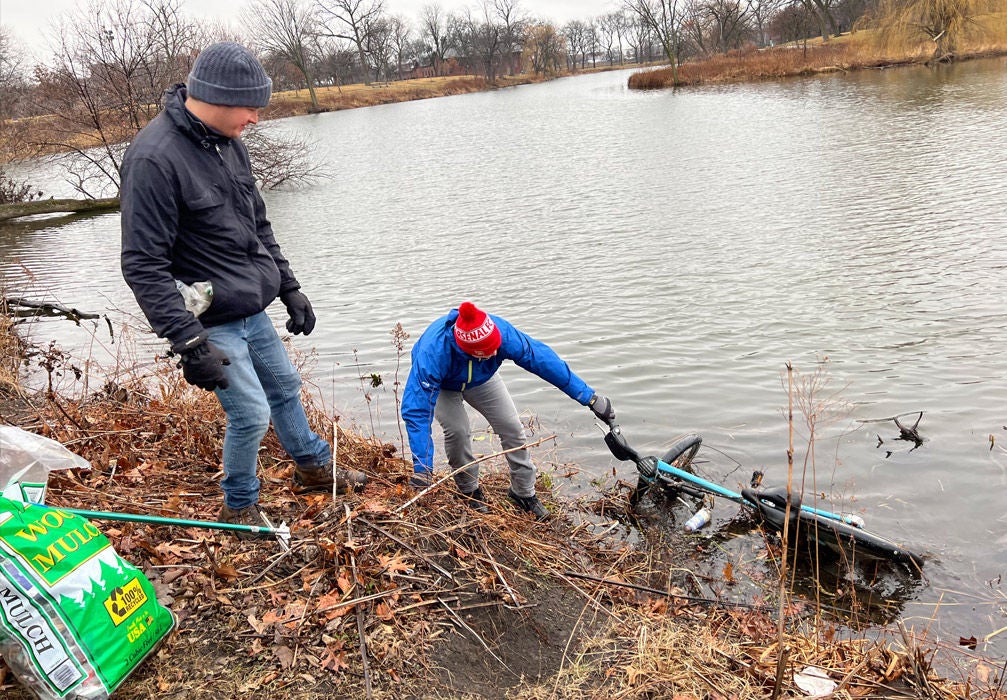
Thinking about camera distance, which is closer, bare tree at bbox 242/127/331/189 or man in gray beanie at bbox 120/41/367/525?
man in gray beanie at bbox 120/41/367/525

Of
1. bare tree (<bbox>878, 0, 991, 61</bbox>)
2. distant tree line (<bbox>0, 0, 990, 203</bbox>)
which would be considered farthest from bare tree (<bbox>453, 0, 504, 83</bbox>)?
bare tree (<bbox>878, 0, 991, 61</bbox>)

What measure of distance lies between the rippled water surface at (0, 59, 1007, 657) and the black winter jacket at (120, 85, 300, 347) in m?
3.17

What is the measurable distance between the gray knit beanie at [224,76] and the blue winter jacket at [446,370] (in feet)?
4.99

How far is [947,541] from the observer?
4.56 metres

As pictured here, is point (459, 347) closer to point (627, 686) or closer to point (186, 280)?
point (186, 280)

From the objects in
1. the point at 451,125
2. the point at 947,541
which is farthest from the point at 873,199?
the point at 451,125

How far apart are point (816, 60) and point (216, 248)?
140 feet

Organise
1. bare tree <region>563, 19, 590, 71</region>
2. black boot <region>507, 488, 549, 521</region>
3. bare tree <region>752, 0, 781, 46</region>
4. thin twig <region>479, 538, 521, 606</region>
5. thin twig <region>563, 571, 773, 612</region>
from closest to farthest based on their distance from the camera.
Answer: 1. thin twig <region>479, 538, 521, 606</region>
2. thin twig <region>563, 571, 773, 612</region>
3. black boot <region>507, 488, 549, 521</region>
4. bare tree <region>752, 0, 781, 46</region>
5. bare tree <region>563, 19, 590, 71</region>

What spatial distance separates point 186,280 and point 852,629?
366 centimetres

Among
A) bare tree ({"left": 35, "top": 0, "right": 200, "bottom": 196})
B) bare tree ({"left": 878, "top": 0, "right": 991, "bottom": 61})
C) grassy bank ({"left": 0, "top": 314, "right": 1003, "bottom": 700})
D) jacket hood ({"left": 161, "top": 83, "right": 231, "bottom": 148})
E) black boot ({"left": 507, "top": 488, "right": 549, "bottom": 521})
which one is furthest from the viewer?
bare tree ({"left": 878, "top": 0, "right": 991, "bottom": 61})

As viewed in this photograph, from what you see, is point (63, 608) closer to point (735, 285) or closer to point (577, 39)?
point (735, 285)

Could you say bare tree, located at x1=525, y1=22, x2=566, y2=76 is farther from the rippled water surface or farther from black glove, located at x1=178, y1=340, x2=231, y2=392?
black glove, located at x1=178, y1=340, x2=231, y2=392

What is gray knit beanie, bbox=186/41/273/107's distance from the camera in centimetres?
298

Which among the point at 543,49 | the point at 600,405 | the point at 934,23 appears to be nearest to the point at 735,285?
the point at 600,405
